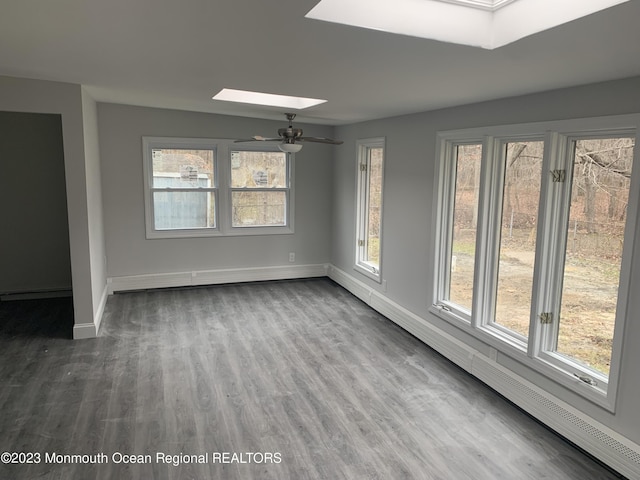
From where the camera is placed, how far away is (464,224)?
4.07 m

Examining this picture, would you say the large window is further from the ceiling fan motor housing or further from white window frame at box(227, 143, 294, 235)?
white window frame at box(227, 143, 294, 235)

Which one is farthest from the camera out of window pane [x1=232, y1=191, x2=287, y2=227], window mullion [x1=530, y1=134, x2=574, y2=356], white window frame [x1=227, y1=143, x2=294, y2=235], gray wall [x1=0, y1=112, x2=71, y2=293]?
window pane [x1=232, y1=191, x2=287, y2=227]

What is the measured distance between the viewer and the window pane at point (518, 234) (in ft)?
10.9

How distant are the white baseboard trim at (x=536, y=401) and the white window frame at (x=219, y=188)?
2.47 meters

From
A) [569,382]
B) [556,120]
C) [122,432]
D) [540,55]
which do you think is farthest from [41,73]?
[569,382]

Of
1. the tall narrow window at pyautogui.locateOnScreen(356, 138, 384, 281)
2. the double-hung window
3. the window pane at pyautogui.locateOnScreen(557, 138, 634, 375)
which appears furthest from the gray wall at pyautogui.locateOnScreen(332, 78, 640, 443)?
the double-hung window

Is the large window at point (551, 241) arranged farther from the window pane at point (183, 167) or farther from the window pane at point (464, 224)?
the window pane at point (183, 167)

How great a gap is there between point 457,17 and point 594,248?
1.77m

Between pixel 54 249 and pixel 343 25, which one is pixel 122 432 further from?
pixel 54 249

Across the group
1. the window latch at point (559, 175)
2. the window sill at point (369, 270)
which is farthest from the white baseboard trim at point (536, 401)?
the window latch at point (559, 175)

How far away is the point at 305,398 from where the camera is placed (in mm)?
3432

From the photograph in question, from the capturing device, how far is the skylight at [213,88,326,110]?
456 cm

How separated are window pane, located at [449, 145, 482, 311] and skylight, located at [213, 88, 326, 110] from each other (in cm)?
152

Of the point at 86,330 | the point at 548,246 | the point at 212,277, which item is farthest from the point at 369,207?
the point at 86,330
